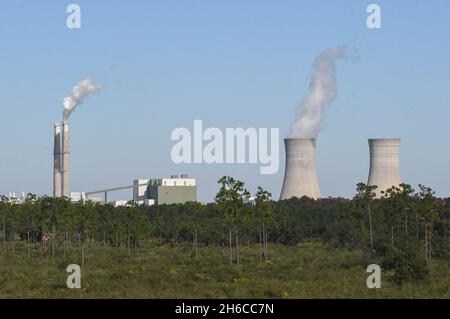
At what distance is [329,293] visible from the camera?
117ft

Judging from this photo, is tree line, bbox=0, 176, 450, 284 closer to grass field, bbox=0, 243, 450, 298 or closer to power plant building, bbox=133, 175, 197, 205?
grass field, bbox=0, 243, 450, 298

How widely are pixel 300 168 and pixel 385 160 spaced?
8.01m

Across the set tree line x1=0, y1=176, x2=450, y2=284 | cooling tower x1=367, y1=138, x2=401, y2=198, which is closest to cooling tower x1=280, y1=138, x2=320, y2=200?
tree line x1=0, y1=176, x2=450, y2=284

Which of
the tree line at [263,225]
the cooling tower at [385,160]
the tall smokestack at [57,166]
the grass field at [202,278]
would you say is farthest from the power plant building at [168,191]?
the grass field at [202,278]

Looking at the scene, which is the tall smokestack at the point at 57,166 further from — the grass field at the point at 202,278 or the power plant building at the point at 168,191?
the grass field at the point at 202,278

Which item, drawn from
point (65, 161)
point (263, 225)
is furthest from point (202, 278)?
point (65, 161)

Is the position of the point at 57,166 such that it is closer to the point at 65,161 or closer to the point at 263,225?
the point at 65,161

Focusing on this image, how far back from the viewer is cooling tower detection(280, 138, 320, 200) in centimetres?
9106

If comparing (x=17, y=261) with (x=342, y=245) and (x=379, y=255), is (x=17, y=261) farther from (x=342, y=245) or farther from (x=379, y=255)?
(x=342, y=245)

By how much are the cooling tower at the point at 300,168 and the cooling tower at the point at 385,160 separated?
5760 mm

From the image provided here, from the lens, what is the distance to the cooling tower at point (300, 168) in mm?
91062
